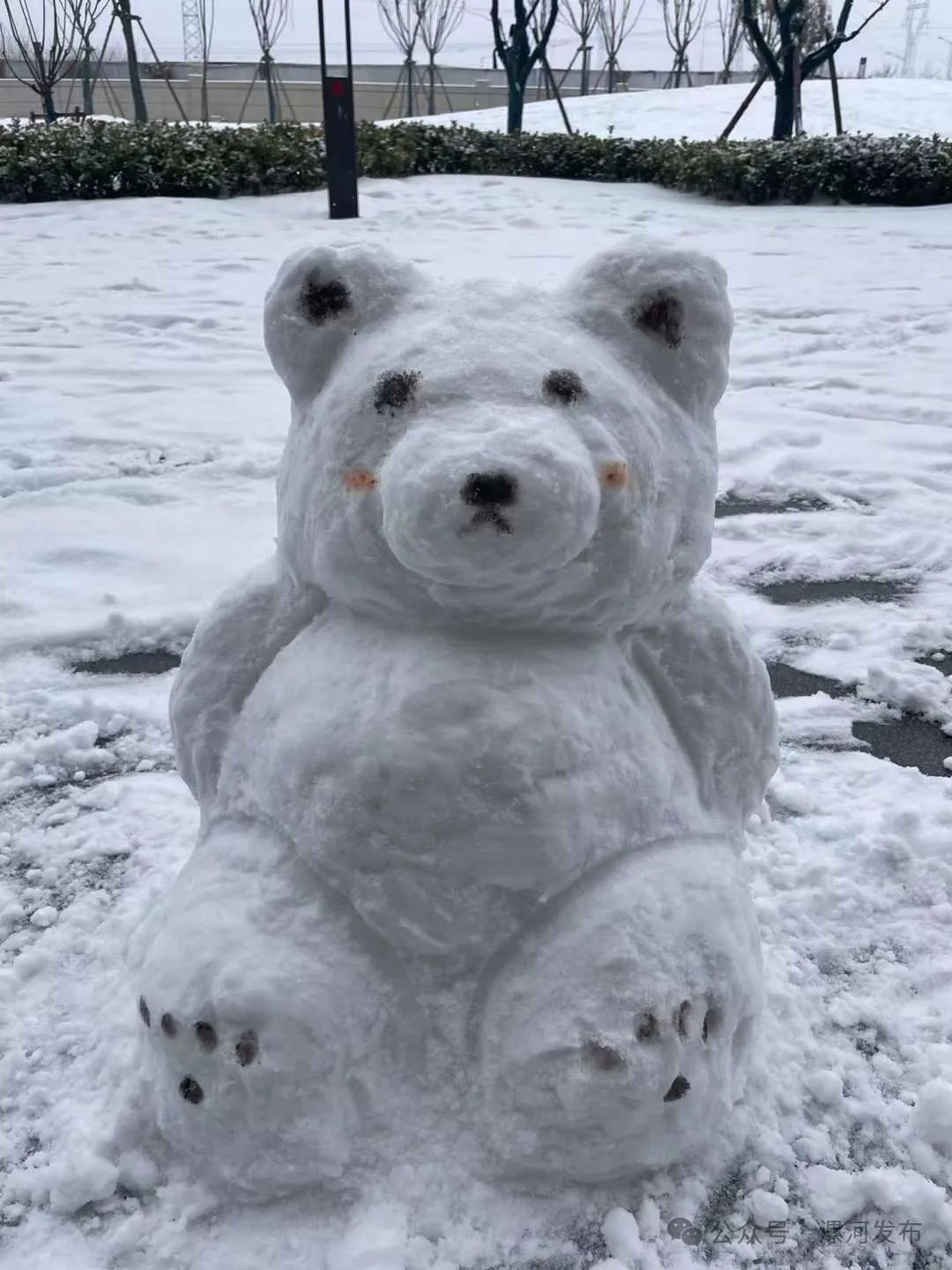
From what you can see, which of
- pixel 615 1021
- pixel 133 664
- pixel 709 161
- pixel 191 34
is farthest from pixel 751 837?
pixel 191 34

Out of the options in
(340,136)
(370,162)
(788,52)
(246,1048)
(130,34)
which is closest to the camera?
(246,1048)

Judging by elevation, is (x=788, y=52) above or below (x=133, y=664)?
above

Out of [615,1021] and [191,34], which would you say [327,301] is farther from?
[191,34]

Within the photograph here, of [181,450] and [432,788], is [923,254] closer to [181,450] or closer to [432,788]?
[181,450]

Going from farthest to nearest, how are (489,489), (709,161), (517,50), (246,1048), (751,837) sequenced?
1. (517,50)
2. (709,161)
3. (751,837)
4. (246,1048)
5. (489,489)

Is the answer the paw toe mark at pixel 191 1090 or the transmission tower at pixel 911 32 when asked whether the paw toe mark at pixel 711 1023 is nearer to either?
the paw toe mark at pixel 191 1090

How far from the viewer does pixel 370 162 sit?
11.0 meters

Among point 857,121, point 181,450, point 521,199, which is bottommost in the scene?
point 181,450

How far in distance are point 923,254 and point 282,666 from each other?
330 inches

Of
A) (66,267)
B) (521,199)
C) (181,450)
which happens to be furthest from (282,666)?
(521,199)

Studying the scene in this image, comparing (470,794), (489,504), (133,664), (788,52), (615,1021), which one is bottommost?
(133,664)

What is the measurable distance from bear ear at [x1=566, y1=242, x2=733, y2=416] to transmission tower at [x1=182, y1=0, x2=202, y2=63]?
90.7 ft

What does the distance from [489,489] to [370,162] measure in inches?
429

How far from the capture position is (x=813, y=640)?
295cm
